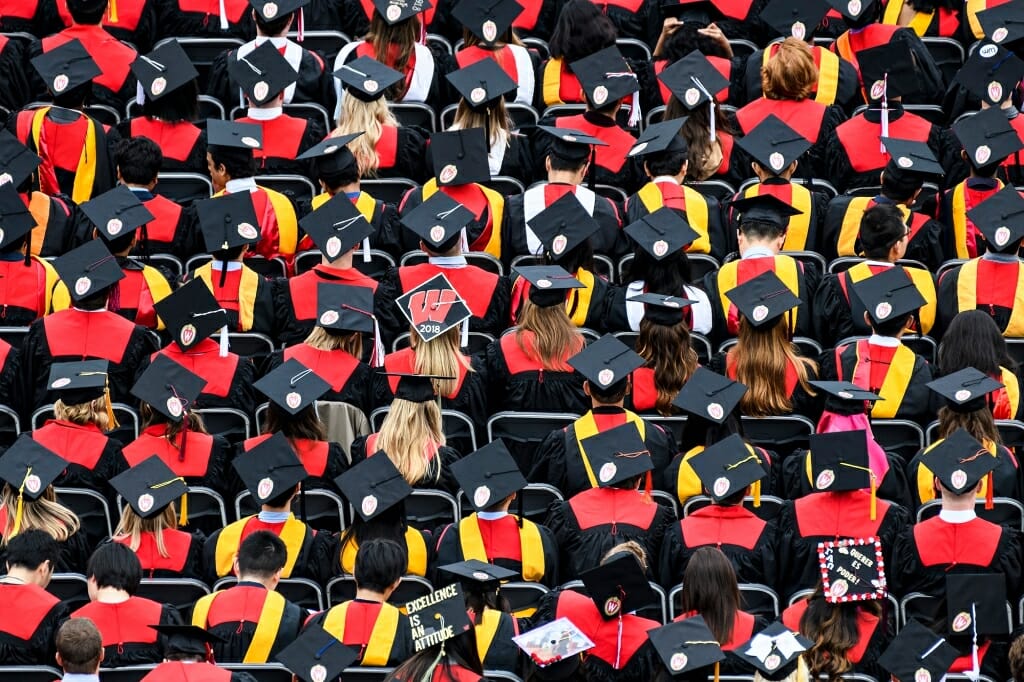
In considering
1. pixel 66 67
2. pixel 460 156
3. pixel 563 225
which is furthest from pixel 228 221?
pixel 66 67

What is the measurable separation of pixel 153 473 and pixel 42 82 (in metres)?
3.86

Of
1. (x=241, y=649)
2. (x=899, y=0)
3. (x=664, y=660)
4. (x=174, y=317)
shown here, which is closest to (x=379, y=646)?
(x=241, y=649)

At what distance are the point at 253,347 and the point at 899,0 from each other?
4.72m

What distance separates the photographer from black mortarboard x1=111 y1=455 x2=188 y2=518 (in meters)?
9.28

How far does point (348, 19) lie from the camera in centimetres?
1315

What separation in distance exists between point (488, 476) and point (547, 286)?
1.35 meters

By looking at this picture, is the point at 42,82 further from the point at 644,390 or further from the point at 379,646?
the point at 379,646

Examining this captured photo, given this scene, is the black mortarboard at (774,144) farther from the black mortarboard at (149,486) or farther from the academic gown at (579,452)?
the black mortarboard at (149,486)

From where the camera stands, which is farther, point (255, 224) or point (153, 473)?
point (255, 224)

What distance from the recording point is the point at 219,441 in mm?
9961

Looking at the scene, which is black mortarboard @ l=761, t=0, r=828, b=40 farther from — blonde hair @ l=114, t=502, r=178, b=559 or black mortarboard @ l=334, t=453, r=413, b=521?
blonde hair @ l=114, t=502, r=178, b=559

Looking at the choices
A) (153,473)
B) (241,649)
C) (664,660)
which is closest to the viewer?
A: (664,660)

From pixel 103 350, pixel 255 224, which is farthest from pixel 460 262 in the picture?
pixel 103 350

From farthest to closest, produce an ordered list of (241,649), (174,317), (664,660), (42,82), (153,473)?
(42,82) < (174,317) < (153,473) < (241,649) < (664,660)
